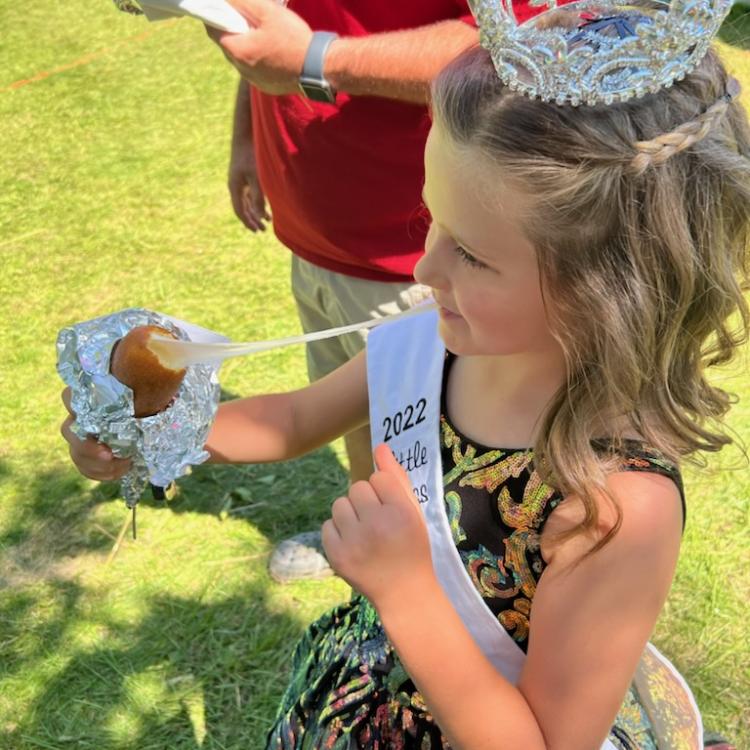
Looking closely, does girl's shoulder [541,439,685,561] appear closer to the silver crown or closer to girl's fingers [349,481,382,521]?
girl's fingers [349,481,382,521]

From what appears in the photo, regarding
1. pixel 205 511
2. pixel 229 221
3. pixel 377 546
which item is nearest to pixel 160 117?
pixel 229 221

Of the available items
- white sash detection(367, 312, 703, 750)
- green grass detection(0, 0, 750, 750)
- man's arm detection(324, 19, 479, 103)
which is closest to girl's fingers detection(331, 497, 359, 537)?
white sash detection(367, 312, 703, 750)

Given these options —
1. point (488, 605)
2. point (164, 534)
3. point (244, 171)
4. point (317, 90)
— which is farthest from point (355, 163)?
point (164, 534)

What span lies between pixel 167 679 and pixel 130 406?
1.39 metres

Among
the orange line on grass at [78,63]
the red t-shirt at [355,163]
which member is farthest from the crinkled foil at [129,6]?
the orange line on grass at [78,63]

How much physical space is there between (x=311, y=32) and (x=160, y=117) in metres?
3.95

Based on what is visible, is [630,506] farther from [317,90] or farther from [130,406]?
[317,90]

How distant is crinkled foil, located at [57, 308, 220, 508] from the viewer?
148 cm

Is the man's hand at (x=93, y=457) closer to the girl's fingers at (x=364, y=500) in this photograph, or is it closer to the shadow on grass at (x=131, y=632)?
the girl's fingers at (x=364, y=500)

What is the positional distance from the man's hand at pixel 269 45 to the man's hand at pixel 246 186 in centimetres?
67

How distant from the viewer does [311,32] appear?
83.7 inches

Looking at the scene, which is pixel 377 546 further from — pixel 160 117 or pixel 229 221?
pixel 160 117

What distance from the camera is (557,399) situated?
53.6 inches

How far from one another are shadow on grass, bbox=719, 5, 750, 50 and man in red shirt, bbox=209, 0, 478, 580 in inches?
183
